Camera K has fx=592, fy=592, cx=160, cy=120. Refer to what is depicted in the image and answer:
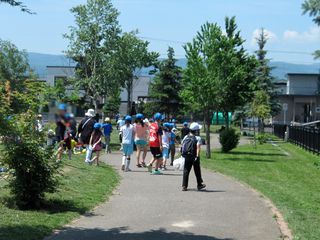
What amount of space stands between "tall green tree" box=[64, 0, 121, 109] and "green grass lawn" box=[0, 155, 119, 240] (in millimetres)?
16280

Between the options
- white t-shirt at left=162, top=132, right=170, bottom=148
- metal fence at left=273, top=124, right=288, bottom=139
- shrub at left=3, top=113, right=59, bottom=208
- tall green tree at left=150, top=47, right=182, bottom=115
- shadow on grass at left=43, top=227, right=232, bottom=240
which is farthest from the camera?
tall green tree at left=150, top=47, right=182, bottom=115

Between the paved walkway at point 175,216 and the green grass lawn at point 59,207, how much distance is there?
0.82 feet

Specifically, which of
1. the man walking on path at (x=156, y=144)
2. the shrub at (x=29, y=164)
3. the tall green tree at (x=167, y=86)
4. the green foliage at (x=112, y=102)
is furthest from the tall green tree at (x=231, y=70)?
the tall green tree at (x=167, y=86)

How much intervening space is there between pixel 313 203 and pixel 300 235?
4217mm

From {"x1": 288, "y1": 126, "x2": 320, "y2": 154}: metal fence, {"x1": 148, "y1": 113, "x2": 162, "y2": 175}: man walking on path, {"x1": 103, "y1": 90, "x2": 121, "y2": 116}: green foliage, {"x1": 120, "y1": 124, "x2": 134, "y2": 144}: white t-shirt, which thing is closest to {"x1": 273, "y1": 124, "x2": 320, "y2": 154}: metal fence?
{"x1": 288, "y1": 126, "x2": 320, "y2": 154}: metal fence

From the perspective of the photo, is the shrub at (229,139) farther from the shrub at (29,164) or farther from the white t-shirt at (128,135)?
the shrub at (29,164)

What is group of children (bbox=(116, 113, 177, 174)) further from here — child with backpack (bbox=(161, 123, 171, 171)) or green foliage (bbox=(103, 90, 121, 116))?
green foliage (bbox=(103, 90, 121, 116))

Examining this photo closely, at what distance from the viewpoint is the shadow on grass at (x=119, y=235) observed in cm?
822

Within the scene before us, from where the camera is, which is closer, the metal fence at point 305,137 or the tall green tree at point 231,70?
the tall green tree at point 231,70

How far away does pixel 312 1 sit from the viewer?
18234 millimetres

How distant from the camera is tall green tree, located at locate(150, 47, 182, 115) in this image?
63.6 metres

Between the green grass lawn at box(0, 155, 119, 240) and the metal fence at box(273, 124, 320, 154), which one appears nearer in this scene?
the green grass lawn at box(0, 155, 119, 240)

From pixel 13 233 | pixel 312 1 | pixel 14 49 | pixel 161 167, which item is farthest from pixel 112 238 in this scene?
pixel 14 49

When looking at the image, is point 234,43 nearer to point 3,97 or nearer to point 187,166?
point 187,166
